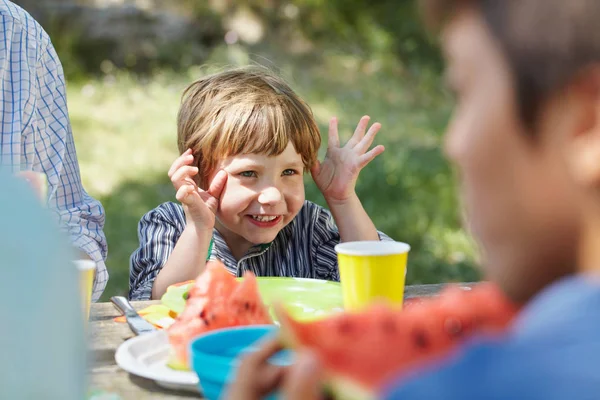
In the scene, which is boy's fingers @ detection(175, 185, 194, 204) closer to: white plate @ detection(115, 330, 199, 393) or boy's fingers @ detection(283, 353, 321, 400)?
white plate @ detection(115, 330, 199, 393)

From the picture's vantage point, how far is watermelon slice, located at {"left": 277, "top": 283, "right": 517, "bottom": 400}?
0.76m

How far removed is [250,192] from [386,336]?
1.75 m

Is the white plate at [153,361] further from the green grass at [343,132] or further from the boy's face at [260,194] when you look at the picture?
the green grass at [343,132]

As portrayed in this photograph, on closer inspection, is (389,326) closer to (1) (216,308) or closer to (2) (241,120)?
(1) (216,308)

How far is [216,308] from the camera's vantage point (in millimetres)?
1509

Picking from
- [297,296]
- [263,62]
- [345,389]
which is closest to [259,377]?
[345,389]

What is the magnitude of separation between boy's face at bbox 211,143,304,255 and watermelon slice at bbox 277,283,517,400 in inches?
63.4

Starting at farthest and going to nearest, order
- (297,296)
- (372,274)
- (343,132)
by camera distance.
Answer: (343,132) < (297,296) < (372,274)

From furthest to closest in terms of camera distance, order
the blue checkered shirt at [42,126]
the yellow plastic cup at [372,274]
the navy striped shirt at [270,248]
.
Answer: the navy striped shirt at [270,248] → the blue checkered shirt at [42,126] → the yellow plastic cup at [372,274]

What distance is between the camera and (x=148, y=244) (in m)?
2.61

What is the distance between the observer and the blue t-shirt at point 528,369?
62cm

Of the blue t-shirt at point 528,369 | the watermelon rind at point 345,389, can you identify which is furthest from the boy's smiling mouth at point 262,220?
the blue t-shirt at point 528,369

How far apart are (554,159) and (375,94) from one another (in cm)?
871

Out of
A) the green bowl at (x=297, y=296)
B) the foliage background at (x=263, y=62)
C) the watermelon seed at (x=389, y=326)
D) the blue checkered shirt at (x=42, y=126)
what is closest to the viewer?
the watermelon seed at (x=389, y=326)
